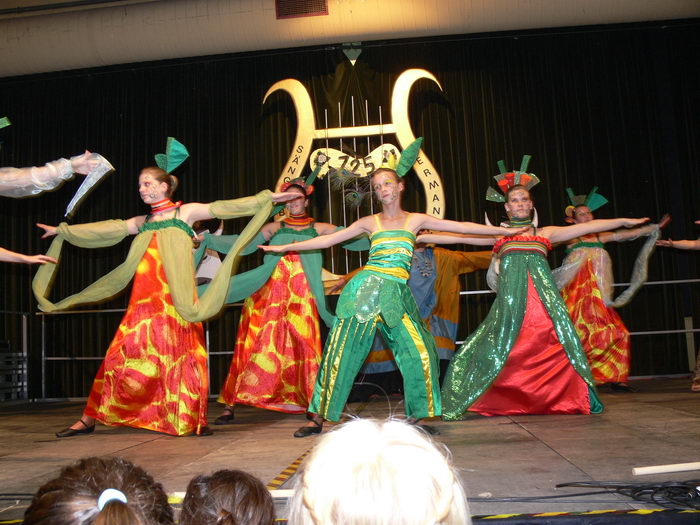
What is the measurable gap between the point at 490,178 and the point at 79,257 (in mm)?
4988

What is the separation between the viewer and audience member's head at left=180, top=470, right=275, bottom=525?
1066 millimetres

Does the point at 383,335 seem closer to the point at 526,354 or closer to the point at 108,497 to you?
the point at 526,354

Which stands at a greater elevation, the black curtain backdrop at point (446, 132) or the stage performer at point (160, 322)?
the black curtain backdrop at point (446, 132)

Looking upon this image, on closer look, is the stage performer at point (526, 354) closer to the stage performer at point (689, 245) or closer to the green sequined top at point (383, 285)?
the green sequined top at point (383, 285)

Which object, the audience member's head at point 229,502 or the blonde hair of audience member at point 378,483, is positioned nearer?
the blonde hair of audience member at point 378,483

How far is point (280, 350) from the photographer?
16.6ft

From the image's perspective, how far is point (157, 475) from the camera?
8.60ft

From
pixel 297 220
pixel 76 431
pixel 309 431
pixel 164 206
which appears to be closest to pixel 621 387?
pixel 297 220

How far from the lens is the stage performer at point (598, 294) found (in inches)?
227

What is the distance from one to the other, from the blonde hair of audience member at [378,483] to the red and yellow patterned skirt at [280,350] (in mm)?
4157

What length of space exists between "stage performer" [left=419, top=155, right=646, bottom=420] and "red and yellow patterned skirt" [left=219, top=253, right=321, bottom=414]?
114cm

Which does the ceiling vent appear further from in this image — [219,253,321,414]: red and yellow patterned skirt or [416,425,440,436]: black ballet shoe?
[416,425,440,436]: black ballet shoe

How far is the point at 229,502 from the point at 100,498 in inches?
8.2

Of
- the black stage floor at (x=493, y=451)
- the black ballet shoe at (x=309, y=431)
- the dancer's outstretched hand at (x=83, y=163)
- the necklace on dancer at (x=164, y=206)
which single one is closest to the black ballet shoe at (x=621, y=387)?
the black stage floor at (x=493, y=451)
